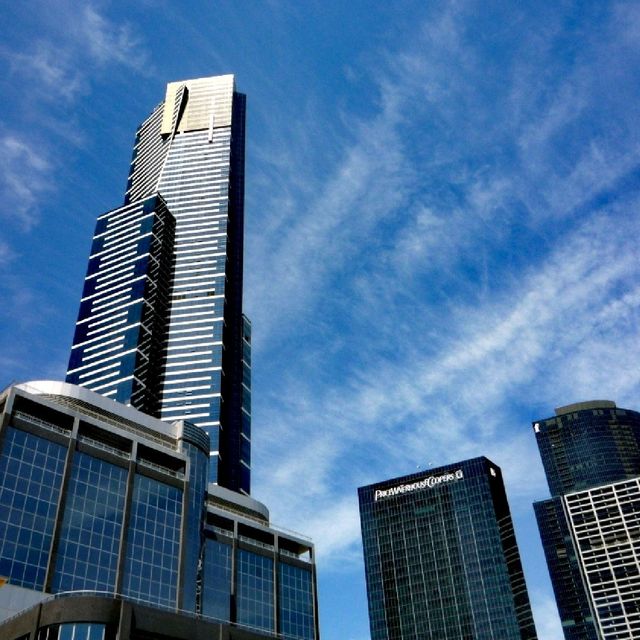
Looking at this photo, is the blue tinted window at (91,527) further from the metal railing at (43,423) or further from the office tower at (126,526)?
the metal railing at (43,423)

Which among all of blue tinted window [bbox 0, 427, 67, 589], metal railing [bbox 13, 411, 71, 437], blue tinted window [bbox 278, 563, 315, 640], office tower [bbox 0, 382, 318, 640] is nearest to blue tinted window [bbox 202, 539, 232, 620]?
office tower [bbox 0, 382, 318, 640]

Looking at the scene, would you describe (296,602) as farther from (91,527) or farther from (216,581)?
(91,527)

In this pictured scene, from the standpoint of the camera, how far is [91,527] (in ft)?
317

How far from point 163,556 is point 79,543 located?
549 inches

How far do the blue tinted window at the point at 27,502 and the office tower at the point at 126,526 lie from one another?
0.12 m

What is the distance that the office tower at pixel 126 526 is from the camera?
8844 centimetres

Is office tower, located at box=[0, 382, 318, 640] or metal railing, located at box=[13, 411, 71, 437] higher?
metal railing, located at box=[13, 411, 71, 437]

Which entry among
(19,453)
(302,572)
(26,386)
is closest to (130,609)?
(19,453)

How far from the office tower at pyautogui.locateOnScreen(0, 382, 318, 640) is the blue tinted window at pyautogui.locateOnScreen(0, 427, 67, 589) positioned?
0.40ft

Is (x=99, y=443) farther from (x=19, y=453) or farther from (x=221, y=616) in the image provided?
(x=221, y=616)

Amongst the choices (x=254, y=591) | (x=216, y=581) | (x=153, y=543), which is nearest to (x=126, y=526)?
(x=153, y=543)

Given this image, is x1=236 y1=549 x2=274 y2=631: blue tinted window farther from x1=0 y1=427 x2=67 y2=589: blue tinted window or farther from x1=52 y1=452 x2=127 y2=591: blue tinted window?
x1=0 y1=427 x2=67 y2=589: blue tinted window

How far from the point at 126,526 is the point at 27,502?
1492 cm

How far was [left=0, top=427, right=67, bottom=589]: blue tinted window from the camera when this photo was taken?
85.8m
